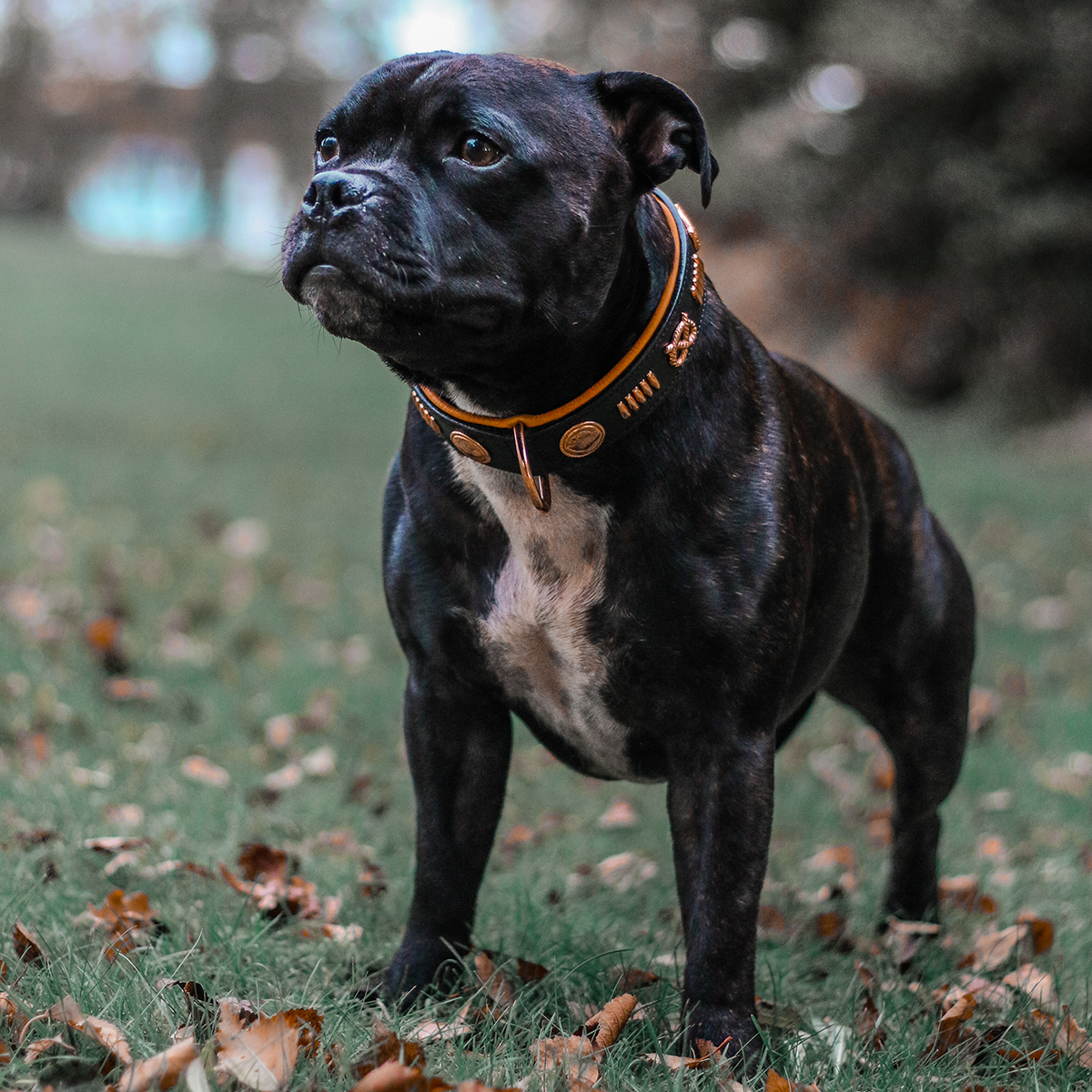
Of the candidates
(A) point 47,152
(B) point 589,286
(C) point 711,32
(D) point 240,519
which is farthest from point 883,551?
(A) point 47,152

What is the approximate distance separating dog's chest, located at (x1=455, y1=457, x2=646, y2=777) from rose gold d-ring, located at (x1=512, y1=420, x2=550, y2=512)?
0.07m

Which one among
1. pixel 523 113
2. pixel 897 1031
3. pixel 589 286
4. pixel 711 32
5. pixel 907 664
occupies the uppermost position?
pixel 711 32

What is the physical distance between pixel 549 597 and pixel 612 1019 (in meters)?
0.80

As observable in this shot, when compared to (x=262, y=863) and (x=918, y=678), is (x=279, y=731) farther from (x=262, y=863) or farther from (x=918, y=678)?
(x=918, y=678)

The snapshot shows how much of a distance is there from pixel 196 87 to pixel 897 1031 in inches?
1740

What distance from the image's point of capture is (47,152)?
47969 mm

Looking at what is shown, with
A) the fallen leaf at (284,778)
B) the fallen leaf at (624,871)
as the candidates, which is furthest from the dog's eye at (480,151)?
the fallen leaf at (284,778)

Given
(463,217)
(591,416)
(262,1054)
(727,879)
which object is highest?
(463,217)

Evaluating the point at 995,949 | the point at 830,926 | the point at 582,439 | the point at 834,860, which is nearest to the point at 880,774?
the point at 834,860

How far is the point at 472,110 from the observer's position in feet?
7.41

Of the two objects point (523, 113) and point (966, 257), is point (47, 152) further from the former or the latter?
point (523, 113)

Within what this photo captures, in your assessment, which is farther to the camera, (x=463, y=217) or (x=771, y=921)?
(x=771, y=921)

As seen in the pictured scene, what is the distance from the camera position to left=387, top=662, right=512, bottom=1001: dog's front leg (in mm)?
2770

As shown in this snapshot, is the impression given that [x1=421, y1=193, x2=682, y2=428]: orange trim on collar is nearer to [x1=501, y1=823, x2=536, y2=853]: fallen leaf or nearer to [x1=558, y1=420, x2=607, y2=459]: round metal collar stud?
[x1=558, y1=420, x2=607, y2=459]: round metal collar stud
